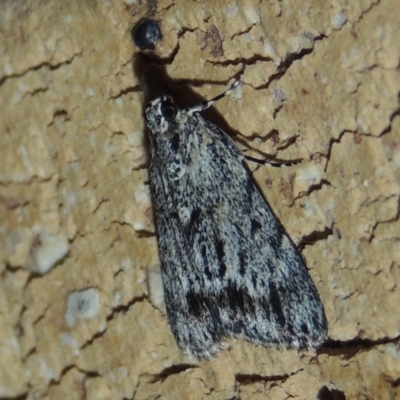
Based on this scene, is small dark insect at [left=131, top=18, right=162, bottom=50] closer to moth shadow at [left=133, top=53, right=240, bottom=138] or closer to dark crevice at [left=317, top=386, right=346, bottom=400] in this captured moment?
moth shadow at [left=133, top=53, right=240, bottom=138]

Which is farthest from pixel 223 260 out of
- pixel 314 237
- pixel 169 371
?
pixel 169 371

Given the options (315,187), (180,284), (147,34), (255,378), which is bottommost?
(255,378)

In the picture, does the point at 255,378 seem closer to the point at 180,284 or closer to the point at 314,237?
the point at 180,284

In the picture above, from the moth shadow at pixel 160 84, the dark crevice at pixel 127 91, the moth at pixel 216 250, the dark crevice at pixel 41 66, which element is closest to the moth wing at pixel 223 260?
the moth at pixel 216 250

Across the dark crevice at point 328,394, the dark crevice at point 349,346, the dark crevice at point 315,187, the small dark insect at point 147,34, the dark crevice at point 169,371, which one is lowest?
the dark crevice at point 328,394

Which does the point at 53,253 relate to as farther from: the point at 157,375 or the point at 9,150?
the point at 157,375

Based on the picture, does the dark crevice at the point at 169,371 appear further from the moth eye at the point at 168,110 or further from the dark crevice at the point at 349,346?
the moth eye at the point at 168,110

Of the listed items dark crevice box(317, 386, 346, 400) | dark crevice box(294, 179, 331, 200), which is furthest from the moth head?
dark crevice box(317, 386, 346, 400)
